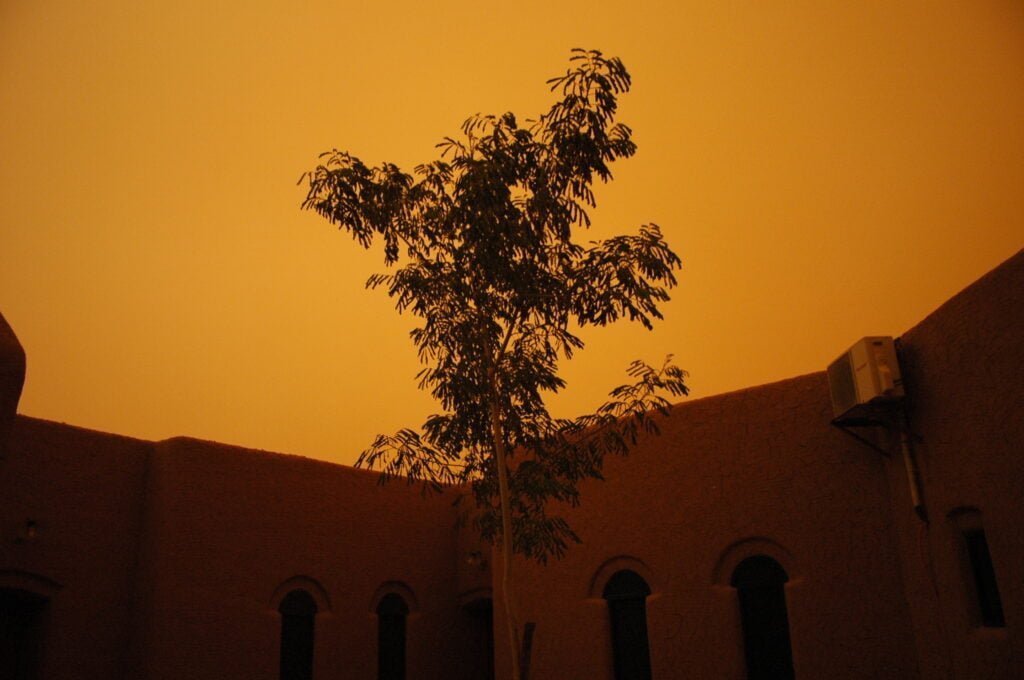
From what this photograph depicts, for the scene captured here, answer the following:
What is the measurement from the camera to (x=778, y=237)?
48.8 ft

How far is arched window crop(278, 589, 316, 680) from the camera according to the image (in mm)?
10625

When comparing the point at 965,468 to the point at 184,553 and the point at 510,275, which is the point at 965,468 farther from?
the point at 184,553

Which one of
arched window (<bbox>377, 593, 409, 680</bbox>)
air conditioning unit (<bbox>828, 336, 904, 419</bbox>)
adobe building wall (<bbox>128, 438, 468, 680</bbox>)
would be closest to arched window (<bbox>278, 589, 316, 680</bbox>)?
adobe building wall (<bbox>128, 438, 468, 680</bbox>)

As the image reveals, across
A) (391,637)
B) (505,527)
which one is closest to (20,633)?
(391,637)

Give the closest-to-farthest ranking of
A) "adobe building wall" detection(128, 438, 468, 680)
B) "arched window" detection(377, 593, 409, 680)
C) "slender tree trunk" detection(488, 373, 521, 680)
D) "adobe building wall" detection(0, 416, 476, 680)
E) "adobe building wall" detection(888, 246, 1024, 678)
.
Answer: "adobe building wall" detection(888, 246, 1024, 678), "slender tree trunk" detection(488, 373, 521, 680), "adobe building wall" detection(0, 416, 476, 680), "adobe building wall" detection(128, 438, 468, 680), "arched window" detection(377, 593, 409, 680)

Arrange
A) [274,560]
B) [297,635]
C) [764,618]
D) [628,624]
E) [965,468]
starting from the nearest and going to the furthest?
[965,468] → [764,618] → [628,624] → [274,560] → [297,635]

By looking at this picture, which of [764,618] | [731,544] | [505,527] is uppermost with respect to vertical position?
[731,544]

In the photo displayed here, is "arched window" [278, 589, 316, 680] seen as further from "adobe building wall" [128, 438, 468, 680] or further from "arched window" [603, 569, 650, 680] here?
"arched window" [603, 569, 650, 680]

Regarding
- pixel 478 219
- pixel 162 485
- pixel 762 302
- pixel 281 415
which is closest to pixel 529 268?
pixel 478 219

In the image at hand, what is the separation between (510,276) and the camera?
6719 millimetres

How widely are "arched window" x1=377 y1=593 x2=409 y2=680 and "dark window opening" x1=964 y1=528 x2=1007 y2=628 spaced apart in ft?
25.4

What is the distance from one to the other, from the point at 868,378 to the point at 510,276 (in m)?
3.31

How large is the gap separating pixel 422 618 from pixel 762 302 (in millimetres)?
7599

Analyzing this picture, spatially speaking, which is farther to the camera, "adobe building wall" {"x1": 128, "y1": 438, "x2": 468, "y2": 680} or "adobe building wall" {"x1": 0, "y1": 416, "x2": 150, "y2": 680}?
"adobe building wall" {"x1": 128, "y1": 438, "x2": 468, "y2": 680}
